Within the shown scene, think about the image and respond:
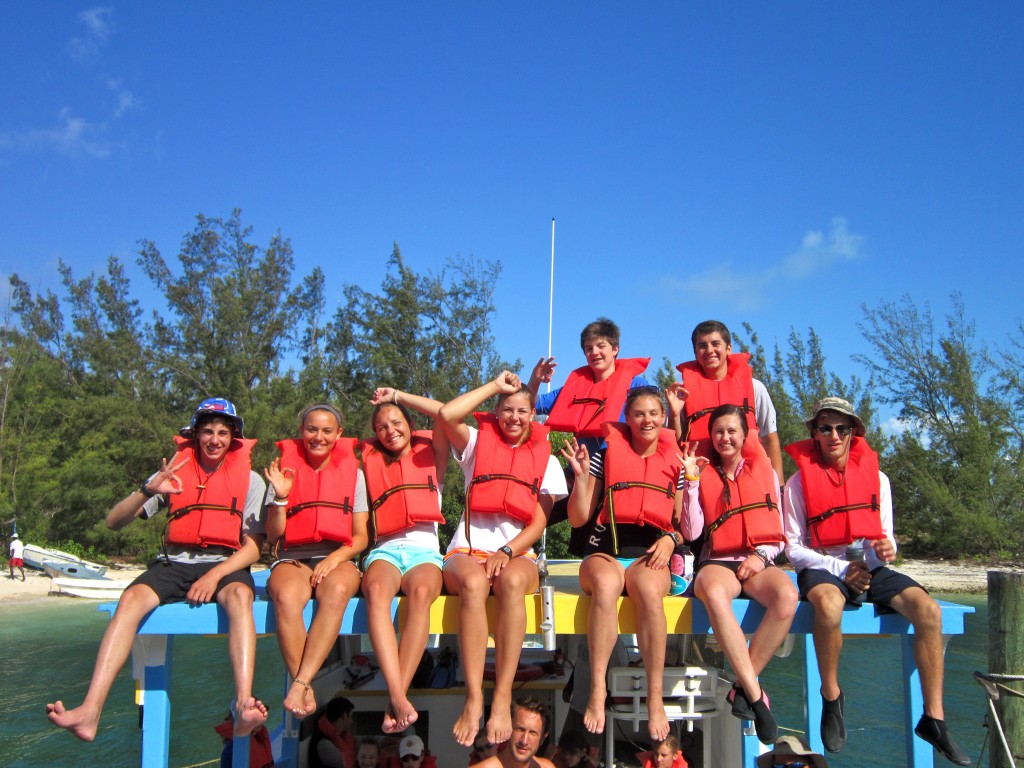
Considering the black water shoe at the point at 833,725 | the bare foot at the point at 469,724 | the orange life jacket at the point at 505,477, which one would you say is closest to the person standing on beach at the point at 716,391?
the orange life jacket at the point at 505,477

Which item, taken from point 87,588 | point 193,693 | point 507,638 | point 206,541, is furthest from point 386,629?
point 87,588

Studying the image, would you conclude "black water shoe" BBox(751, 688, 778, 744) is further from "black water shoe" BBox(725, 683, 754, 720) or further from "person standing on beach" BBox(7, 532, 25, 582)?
"person standing on beach" BBox(7, 532, 25, 582)

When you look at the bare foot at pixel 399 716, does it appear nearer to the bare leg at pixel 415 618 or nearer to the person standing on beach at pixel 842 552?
the bare leg at pixel 415 618

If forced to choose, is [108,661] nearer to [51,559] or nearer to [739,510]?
[739,510]

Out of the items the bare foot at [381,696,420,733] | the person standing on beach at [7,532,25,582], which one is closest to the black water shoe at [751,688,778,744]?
the bare foot at [381,696,420,733]

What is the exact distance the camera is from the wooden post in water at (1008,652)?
14.7 ft

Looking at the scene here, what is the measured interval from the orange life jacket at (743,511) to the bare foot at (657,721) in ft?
3.38

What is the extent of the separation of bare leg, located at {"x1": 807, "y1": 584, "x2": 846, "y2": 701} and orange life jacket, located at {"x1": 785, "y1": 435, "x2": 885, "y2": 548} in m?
0.52

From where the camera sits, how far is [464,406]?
510 cm

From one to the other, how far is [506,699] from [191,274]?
3482 centimetres

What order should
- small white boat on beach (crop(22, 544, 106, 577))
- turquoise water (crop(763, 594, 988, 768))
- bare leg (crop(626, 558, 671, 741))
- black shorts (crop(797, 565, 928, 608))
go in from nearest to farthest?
bare leg (crop(626, 558, 671, 741)), black shorts (crop(797, 565, 928, 608)), turquoise water (crop(763, 594, 988, 768)), small white boat on beach (crop(22, 544, 106, 577))

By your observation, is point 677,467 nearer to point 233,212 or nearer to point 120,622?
point 120,622

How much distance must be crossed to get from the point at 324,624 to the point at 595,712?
1.51 metres

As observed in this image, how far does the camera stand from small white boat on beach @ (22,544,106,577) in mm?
27375
